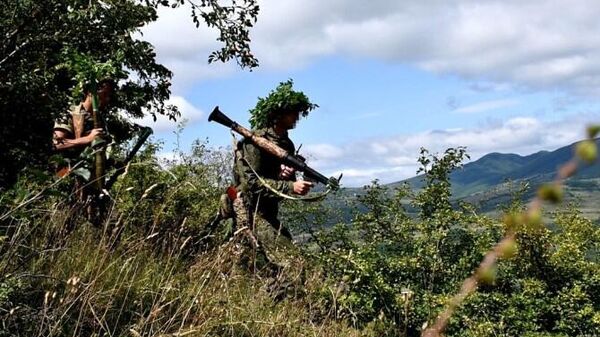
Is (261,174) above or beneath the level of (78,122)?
beneath

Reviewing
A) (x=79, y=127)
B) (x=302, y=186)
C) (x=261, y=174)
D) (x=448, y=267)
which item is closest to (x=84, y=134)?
(x=79, y=127)

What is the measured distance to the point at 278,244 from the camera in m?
7.02

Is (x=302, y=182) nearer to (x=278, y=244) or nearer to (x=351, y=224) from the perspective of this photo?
(x=278, y=244)

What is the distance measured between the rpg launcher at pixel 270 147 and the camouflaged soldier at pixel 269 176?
0.21ft

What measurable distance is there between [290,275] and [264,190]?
4.23 feet

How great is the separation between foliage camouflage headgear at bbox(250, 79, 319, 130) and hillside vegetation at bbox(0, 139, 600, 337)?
3.27 feet

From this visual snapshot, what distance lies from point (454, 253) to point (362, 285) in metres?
1.52

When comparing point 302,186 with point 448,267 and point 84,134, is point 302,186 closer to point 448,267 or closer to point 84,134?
point 84,134

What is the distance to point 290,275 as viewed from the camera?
6.04 m

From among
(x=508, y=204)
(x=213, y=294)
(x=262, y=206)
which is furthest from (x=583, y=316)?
(x=213, y=294)

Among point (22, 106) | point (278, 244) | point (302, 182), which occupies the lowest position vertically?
point (278, 244)

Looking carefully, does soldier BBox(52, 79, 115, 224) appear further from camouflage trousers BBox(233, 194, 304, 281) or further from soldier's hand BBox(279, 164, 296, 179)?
soldier's hand BBox(279, 164, 296, 179)

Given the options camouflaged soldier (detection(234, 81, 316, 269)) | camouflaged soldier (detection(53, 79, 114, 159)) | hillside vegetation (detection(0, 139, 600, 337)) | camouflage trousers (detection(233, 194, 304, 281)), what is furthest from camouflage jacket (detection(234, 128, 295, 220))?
camouflaged soldier (detection(53, 79, 114, 159))

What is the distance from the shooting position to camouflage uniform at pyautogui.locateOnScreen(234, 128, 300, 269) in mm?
6980
